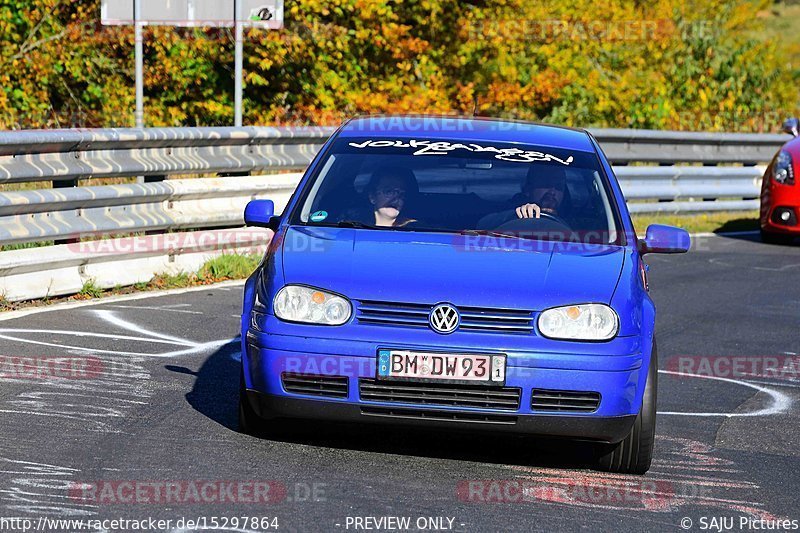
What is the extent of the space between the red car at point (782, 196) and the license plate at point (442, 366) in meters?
10.4

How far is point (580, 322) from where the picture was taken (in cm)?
559

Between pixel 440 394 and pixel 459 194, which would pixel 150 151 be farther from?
pixel 440 394

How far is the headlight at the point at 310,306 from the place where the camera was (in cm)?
558

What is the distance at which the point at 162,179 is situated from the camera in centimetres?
1089

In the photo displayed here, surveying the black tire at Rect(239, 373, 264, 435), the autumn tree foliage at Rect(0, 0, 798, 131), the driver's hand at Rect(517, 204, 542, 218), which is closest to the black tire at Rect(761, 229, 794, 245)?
the autumn tree foliage at Rect(0, 0, 798, 131)

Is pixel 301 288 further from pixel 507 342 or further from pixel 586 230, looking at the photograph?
pixel 586 230

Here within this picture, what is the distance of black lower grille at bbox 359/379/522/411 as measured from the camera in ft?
18.0

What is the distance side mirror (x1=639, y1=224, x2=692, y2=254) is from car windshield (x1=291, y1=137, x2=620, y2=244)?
0.24 meters

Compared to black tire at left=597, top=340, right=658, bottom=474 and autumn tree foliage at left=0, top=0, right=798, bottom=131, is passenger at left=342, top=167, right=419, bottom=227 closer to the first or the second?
black tire at left=597, top=340, right=658, bottom=474

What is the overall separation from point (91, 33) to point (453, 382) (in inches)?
590

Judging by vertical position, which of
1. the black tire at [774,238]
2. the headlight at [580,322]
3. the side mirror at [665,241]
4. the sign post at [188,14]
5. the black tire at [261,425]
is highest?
the sign post at [188,14]

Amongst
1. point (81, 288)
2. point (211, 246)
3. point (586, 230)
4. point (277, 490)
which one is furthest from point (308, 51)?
point (277, 490)
